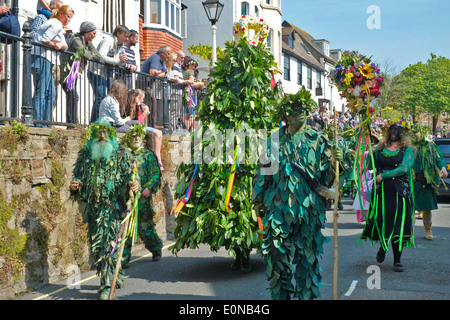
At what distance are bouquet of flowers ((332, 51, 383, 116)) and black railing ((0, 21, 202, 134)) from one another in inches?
162

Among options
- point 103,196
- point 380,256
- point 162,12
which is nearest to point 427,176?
point 380,256

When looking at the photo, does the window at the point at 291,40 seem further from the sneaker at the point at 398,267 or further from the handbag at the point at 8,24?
the sneaker at the point at 398,267

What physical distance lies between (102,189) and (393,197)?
4089 millimetres

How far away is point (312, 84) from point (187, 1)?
17146mm

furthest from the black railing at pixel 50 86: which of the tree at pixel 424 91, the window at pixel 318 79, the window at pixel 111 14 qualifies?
the tree at pixel 424 91

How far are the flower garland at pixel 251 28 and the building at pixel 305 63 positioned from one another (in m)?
30.4

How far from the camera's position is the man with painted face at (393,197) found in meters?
8.19

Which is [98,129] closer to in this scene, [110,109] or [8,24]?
[8,24]

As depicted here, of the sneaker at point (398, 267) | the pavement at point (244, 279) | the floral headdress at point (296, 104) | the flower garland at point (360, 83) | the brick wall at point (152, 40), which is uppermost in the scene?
the brick wall at point (152, 40)

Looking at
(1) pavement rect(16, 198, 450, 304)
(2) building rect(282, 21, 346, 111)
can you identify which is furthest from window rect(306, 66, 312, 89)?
(1) pavement rect(16, 198, 450, 304)

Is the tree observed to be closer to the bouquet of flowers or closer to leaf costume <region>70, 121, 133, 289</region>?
the bouquet of flowers
